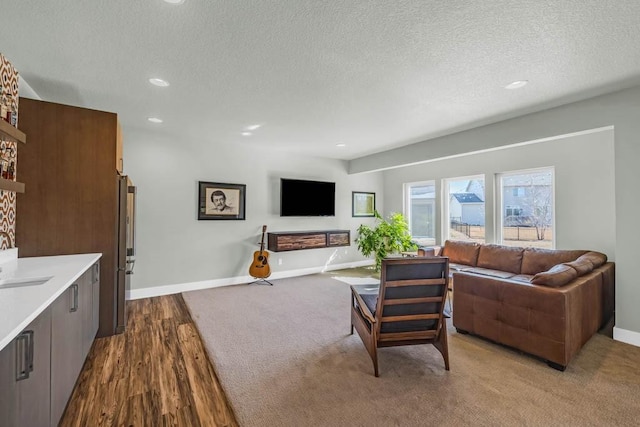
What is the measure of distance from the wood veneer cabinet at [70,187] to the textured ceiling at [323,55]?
15.8 inches

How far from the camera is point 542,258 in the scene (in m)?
4.08

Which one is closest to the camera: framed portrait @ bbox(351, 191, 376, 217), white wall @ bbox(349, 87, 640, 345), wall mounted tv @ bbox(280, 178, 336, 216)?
white wall @ bbox(349, 87, 640, 345)

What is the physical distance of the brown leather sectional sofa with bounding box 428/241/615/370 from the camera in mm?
2402

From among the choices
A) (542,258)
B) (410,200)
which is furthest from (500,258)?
(410,200)

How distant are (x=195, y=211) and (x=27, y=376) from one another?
372cm

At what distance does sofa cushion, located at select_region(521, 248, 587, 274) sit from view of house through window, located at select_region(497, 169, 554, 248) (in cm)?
51

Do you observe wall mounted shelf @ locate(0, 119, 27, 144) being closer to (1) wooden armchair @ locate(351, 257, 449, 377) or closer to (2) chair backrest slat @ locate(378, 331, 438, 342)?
(1) wooden armchair @ locate(351, 257, 449, 377)

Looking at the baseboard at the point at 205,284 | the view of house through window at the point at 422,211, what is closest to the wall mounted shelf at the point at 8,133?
the baseboard at the point at 205,284

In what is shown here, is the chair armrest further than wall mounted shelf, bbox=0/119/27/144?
Yes

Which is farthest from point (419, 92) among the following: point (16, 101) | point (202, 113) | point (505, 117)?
point (16, 101)

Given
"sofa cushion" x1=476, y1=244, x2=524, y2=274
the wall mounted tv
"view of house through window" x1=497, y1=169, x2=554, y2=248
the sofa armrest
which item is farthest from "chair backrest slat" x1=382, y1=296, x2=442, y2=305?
the wall mounted tv

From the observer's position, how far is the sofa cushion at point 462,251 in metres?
4.87

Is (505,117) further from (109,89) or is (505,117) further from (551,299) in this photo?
(109,89)

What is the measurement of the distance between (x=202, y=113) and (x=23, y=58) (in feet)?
5.15
